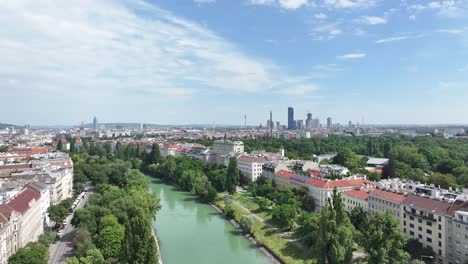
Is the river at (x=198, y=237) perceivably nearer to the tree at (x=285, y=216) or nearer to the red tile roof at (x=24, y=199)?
the tree at (x=285, y=216)

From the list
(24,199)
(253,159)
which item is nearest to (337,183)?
(253,159)

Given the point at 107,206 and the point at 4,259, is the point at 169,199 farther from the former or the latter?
the point at 4,259

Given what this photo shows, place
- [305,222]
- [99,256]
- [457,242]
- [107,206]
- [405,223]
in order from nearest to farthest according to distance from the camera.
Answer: [99,256] → [457,242] → [405,223] → [305,222] → [107,206]

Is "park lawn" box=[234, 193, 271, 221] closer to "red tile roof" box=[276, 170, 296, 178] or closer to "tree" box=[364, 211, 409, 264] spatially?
"red tile roof" box=[276, 170, 296, 178]

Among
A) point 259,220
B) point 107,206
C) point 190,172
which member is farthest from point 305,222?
point 190,172

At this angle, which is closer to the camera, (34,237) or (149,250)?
(149,250)

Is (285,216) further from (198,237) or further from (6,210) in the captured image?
(6,210)

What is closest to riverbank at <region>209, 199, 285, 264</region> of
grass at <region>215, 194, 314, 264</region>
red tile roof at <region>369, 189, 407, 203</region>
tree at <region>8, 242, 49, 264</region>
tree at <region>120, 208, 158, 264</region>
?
grass at <region>215, 194, 314, 264</region>
